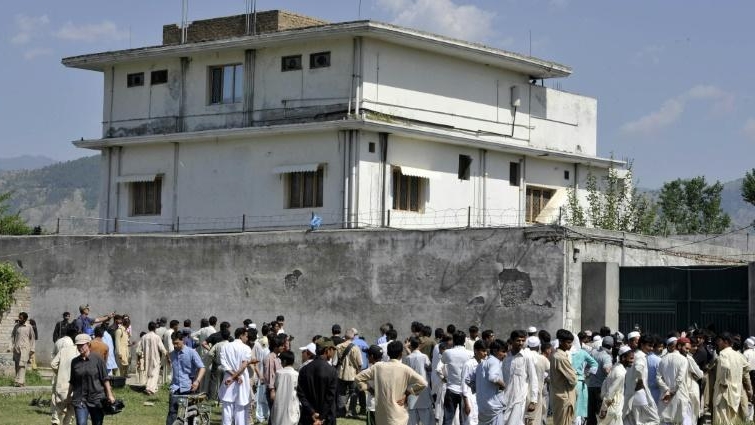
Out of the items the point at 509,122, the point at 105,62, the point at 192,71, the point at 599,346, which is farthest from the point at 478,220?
the point at 599,346

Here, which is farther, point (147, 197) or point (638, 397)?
point (147, 197)

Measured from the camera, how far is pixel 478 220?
38938 mm

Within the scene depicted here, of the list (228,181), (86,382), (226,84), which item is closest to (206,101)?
(226,84)

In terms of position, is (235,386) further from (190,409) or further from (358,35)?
(358,35)

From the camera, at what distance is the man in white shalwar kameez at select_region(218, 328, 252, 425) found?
1905 cm

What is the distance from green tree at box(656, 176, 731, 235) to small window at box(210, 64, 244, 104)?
37.2m

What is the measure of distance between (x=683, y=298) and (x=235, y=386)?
1127cm

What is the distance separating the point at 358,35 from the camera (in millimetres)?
35594

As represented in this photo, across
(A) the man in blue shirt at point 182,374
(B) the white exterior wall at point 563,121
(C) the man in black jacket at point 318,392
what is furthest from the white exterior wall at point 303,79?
(C) the man in black jacket at point 318,392

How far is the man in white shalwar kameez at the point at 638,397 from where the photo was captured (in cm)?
1883

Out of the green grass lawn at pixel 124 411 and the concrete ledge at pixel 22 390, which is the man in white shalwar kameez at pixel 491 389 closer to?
the green grass lawn at pixel 124 411

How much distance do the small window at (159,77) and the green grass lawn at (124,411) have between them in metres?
14.3

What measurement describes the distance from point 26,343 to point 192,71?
41.6ft

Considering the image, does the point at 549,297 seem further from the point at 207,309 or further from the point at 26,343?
the point at 26,343
